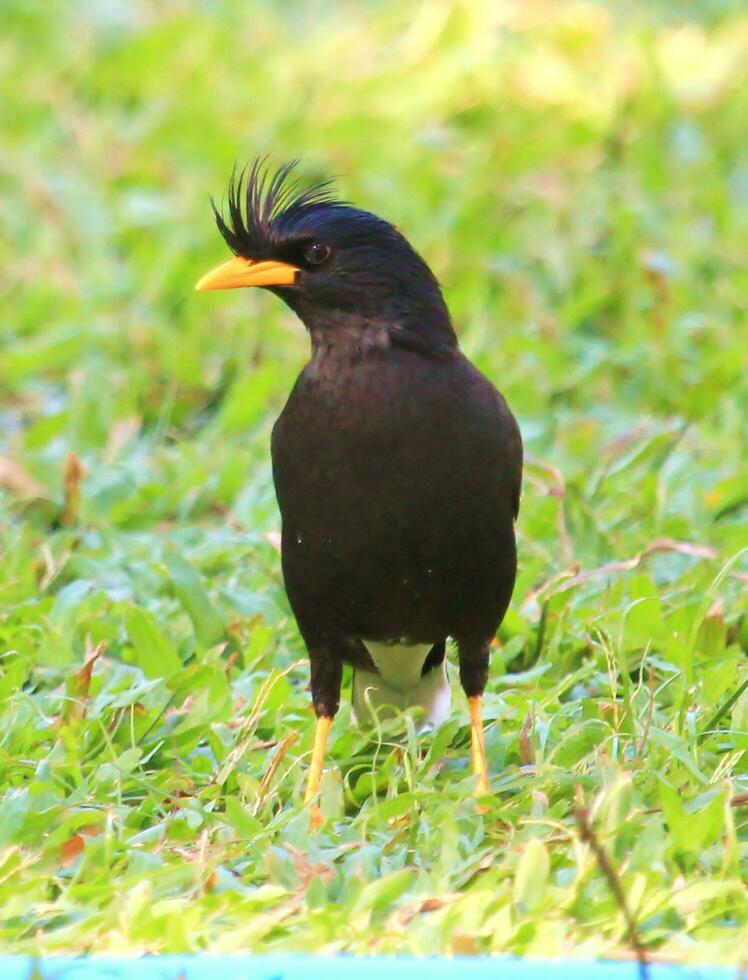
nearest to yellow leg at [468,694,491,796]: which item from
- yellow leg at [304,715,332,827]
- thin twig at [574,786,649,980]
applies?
yellow leg at [304,715,332,827]

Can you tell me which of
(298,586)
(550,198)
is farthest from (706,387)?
(298,586)

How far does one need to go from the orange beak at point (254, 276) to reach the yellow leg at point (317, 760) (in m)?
1.12

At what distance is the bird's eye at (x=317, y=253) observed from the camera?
457 centimetres

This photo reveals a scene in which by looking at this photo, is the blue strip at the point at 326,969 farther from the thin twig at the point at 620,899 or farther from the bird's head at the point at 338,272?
the bird's head at the point at 338,272

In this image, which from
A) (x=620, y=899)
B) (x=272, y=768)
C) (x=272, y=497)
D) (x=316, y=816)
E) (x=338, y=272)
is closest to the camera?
(x=620, y=899)

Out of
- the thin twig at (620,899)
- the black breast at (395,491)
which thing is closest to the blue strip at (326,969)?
the thin twig at (620,899)

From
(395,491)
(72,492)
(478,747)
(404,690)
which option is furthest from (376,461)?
(72,492)

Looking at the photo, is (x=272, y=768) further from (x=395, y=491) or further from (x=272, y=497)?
(x=272, y=497)

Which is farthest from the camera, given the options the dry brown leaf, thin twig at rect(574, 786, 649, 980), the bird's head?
the dry brown leaf

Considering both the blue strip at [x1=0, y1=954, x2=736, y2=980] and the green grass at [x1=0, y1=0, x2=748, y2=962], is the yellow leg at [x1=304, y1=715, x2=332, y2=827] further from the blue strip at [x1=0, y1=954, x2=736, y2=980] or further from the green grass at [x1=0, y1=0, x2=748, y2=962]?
the blue strip at [x1=0, y1=954, x2=736, y2=980]

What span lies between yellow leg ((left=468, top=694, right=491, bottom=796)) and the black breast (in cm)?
27

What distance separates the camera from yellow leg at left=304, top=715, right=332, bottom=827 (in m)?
4.29

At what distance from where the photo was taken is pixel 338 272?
456 centimetres

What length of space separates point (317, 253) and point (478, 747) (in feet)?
4.29
